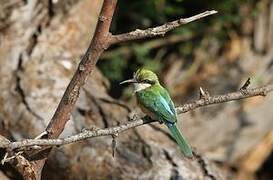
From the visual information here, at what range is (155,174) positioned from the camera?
3324 millimetres

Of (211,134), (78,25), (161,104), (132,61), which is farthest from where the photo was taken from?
(132,61)

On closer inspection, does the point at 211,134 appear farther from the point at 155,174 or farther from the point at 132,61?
the point at 155,174

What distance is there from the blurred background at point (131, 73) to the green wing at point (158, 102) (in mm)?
339

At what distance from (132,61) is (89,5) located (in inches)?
56.1

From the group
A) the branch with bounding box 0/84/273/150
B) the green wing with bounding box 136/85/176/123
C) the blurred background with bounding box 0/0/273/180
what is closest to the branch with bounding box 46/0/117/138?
the branch with bounding box 0/84/273/150

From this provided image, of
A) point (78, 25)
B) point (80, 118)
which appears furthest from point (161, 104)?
point (78, 25)

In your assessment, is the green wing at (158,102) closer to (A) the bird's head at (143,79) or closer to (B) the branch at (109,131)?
(A) the bird's head at (143,79)

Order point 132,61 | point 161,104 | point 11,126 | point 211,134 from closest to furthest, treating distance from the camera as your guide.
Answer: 1. point 161,104
2. point 11,126
3. point 211,134
4. point 132,61

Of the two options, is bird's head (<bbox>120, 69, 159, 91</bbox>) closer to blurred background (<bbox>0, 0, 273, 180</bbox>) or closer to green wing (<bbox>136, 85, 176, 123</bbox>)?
green wing (<bbox>136, 85, 176, 123</bbox>)

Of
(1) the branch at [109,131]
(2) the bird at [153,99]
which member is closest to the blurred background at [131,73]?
(2) the bird at [153,99]

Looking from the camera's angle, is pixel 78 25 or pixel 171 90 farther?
pixel 171 90

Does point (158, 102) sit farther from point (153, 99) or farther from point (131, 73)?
point (131, 73)

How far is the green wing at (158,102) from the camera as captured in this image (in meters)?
2.99

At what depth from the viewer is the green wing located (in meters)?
2.99
